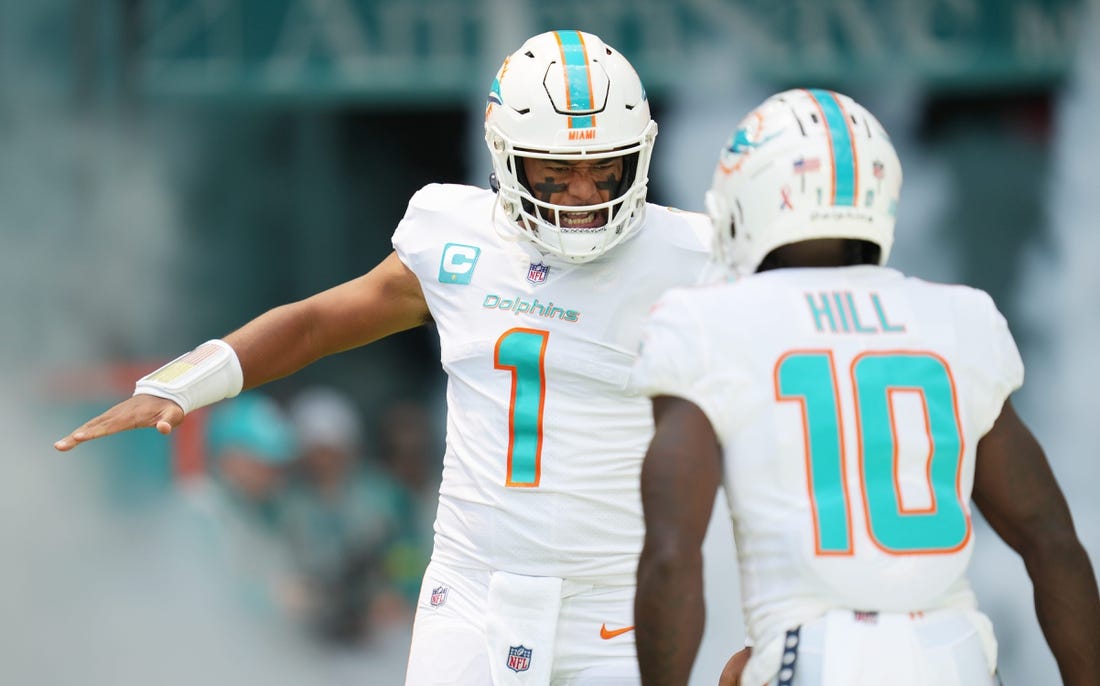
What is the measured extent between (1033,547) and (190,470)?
17.8 feet

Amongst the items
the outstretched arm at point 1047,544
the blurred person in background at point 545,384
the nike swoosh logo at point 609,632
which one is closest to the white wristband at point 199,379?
the blurred person in background at point 545,384

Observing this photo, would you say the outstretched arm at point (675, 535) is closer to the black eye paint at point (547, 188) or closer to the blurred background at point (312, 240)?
the black eye paint at point (547, 188)

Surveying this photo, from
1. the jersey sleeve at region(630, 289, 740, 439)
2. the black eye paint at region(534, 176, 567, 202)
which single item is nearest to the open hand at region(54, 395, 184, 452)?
the black eye paint at region(534, 176, 567, 202)

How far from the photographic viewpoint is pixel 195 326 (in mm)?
8680

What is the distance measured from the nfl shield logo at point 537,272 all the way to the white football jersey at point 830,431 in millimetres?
973

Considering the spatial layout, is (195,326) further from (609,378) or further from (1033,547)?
(1033,547)

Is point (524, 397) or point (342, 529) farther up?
point (524, 397)

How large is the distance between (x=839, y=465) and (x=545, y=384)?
1.08 m

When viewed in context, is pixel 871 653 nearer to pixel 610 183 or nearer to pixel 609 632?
pixel 609 632

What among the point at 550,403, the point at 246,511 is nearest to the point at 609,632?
the point at 550,403

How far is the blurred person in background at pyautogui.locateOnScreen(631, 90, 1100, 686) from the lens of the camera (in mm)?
2271

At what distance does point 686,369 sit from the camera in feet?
7.52

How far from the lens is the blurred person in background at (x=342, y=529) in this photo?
732 cm

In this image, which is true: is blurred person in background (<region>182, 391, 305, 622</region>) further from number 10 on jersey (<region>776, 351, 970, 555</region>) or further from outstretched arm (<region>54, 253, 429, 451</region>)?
number 10 on jersey (<region>776, 351, 970, 555</region>)
